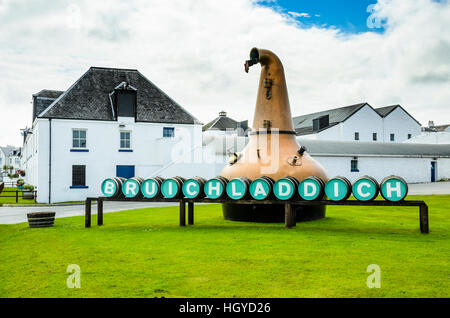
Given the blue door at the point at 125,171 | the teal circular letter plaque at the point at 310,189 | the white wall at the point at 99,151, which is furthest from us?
the blue door at the point at 125,171

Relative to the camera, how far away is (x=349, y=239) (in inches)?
425

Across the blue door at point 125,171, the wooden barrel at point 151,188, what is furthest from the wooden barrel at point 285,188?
the blue door at point 125,171

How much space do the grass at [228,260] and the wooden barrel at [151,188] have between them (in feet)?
3.46

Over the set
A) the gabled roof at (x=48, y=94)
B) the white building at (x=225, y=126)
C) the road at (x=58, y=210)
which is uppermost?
the white building at (x=225, y=126)

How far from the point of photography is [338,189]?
40.0 feet

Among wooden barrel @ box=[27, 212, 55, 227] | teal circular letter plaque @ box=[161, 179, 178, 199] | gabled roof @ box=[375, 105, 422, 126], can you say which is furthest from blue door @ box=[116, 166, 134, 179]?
gabled roof @ box=[375, 105, 422, 126]

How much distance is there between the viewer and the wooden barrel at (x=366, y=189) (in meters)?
11.9

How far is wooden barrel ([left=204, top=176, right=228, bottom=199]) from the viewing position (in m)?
13.5

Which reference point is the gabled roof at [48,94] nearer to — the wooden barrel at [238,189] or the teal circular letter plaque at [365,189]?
the wooden barrel at [238,189]

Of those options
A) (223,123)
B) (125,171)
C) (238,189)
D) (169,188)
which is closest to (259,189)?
(238,189)

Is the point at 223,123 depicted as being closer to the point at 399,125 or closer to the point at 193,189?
the point at 399,125

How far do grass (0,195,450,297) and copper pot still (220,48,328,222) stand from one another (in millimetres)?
680
